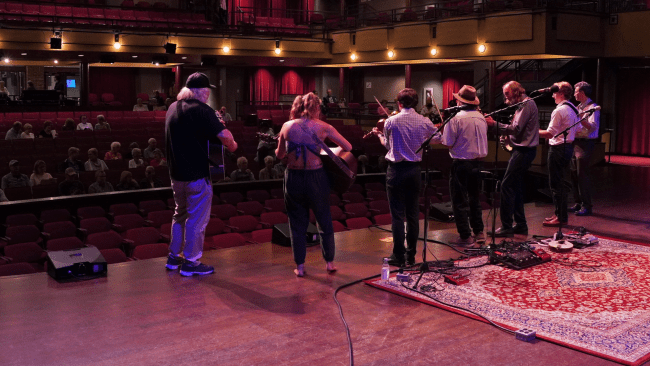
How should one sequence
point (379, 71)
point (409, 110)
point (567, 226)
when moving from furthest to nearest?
1. point (379, 71)
2. point (567, 226)
3. point (409, 110)

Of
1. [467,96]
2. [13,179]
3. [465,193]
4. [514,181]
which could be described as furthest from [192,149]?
[13,179]

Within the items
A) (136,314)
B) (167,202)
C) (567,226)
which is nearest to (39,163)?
(167,202)

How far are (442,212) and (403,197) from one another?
6.63 ft

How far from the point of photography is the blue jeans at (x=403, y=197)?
4723mm

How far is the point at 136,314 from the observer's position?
3832 mm

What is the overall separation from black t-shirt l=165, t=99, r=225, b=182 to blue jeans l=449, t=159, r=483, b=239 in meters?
2.17

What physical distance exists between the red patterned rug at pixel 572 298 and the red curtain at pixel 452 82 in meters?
15.9

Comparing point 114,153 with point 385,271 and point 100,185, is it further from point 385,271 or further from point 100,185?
point 385,271

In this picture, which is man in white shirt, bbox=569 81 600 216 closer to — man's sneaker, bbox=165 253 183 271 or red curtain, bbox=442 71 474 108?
man's sneaker, bbox=165 253 183 271

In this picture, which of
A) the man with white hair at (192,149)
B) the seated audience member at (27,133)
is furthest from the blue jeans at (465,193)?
the seated audience member at (27,133)

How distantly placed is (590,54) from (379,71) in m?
9.48

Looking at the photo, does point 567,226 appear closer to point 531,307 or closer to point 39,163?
point 531,307

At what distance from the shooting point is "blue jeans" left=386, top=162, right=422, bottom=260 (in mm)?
4723

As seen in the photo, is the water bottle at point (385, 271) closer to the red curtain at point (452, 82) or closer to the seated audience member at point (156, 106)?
the seated audience member at point (156, 106)
